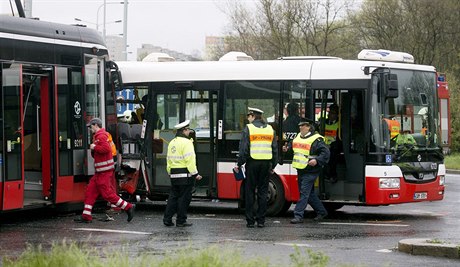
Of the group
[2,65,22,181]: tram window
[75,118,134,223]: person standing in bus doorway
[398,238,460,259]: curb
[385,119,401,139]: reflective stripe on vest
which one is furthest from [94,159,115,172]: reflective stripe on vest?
[398,238,460,259]: curb

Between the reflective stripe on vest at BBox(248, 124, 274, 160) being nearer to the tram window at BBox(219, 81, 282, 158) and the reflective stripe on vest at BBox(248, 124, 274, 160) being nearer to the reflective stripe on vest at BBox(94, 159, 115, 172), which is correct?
the tram window at BBox(219, 81, 282, 158)

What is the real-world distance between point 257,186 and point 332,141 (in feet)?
7.07

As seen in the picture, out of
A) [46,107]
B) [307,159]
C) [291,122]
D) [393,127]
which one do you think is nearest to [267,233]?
[307,159]

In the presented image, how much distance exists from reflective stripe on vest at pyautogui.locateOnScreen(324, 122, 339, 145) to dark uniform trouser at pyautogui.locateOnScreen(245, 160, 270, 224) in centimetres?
200

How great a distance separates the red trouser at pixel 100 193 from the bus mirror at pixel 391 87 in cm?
460

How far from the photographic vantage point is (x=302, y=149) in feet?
54.7

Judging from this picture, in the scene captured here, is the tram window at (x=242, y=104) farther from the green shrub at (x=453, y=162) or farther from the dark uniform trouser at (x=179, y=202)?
the green shrub at (x=453, y=162)

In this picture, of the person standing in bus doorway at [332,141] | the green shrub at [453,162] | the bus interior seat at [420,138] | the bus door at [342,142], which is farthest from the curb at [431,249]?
the green shrub at [453,162]

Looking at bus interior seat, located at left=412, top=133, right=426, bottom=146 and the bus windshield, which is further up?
the bus windshield

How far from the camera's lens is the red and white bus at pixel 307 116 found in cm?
1709

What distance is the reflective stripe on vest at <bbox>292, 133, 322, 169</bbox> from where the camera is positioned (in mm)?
16672

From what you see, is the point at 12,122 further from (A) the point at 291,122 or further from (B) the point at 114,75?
(A) the point at 291,122

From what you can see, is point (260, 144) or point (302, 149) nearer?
point (260, 144)

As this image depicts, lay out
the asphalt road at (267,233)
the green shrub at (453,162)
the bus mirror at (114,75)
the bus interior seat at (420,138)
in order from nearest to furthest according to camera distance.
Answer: the asphalt road at (267,233), the bus interior seat at (420,138), the bus mirror at (114,75), the green shrub at (453,162)
